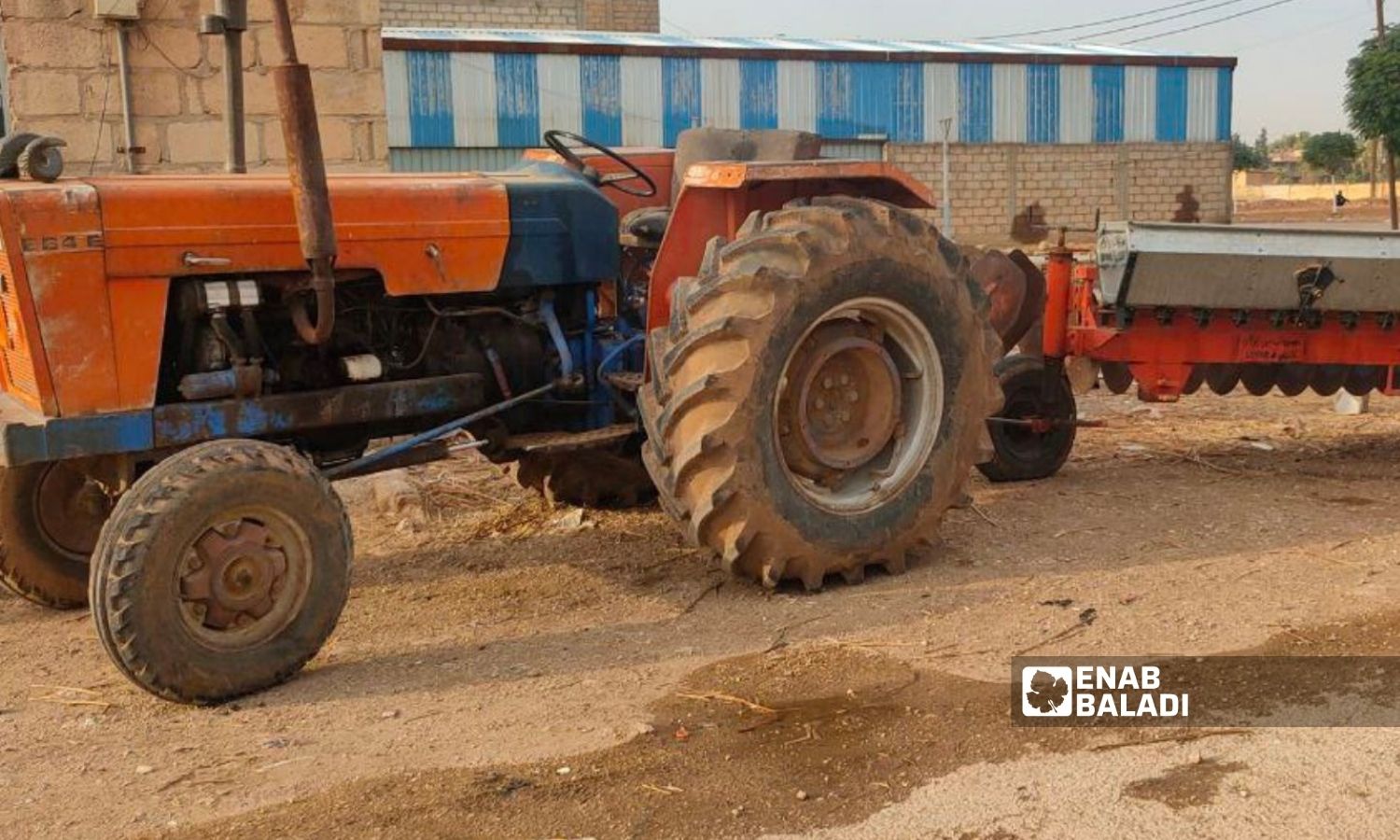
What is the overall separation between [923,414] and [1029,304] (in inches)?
74.3

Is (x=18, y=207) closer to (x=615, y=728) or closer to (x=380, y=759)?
(x=380, y=759)

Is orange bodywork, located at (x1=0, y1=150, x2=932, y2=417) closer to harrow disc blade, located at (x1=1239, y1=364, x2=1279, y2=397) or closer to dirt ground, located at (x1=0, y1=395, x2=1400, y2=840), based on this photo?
dirt ground, located at (x1=0, y1=395, x2=1400, y2=840)

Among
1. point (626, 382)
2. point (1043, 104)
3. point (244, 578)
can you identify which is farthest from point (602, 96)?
point (244, 578)

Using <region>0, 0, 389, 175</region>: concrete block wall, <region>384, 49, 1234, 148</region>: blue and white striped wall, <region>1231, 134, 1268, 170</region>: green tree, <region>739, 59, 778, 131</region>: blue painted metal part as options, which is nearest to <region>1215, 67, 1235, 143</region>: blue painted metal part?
<region>384, 49, 1234, 148</region>: blue and white striped wall

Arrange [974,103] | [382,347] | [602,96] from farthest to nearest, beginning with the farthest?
[974,103] → [602,96] → [382,347]

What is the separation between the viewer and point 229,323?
15.2ft

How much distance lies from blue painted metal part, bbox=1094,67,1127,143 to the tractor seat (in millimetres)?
24811

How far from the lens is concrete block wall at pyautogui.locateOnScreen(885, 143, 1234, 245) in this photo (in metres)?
28.4

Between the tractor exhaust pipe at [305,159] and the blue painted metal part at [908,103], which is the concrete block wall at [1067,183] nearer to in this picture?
the blue painted metal part at [908,103]

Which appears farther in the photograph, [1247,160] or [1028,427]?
[1247,160]

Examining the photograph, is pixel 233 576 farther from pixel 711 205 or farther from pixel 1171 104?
pixel 1171 104

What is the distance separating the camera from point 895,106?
28109mm

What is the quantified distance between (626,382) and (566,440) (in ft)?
1.11

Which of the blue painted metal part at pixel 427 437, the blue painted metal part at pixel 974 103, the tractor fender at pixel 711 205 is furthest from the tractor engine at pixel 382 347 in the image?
the blue painted metal part at pixel 974 103
